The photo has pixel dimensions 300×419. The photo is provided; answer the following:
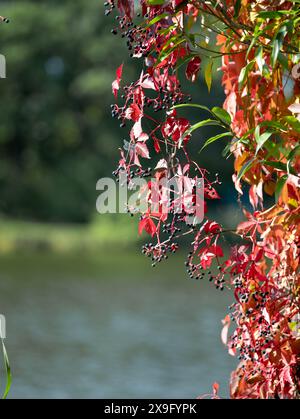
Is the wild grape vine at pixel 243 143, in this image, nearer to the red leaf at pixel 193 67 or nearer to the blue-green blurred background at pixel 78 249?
the red leaf at pixel 193 67

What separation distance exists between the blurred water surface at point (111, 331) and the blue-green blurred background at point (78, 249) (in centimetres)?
2

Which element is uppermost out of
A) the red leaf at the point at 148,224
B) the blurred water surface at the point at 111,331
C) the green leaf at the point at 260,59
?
the blurred water surface at the point at 111,331

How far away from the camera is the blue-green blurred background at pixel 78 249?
905 cm

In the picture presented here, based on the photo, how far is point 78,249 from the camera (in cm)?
2328

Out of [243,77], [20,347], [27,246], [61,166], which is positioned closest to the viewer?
[243,77]

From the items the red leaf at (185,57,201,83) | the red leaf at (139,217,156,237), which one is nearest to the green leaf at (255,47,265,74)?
the red leaf at (185,57,201,83)

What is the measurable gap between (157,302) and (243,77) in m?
11.9

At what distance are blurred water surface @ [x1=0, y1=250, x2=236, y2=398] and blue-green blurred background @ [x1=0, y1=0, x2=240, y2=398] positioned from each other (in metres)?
0.02

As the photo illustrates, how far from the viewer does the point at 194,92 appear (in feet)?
84.4

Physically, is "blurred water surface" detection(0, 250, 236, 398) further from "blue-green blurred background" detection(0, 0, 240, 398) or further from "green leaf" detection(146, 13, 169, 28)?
"green leaf" detection(146, 13, 169, 28)

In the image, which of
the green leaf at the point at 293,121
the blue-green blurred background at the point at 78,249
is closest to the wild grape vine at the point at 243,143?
the green leaf at the point at 293,121
